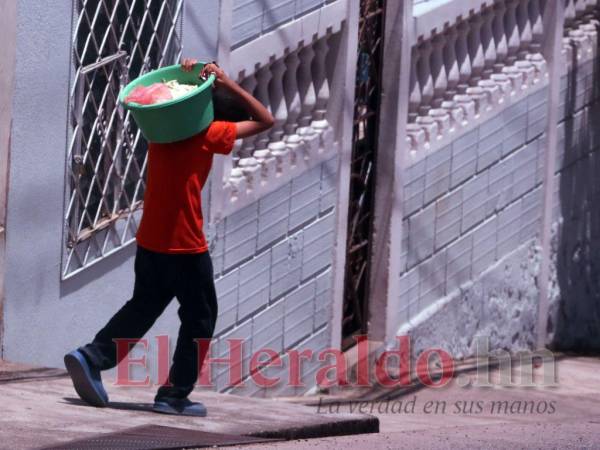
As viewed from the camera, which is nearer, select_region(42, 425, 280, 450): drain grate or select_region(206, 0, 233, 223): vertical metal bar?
select_region(42, 425, 280, 450): drain grate

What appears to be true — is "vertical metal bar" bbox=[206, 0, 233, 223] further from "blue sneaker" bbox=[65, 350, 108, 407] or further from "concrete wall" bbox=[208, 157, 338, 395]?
"blue sneaker" bbox=[65, 350, 108, 407]

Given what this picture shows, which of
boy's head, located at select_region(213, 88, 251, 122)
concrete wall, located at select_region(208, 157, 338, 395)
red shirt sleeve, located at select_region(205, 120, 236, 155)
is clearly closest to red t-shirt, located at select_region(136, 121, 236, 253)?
red shirt sleeve, located at select_region(205, 120, 236, 155)

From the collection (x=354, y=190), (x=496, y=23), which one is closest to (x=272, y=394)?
(x=354, y=190)

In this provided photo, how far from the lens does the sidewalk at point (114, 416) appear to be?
18.8 feet

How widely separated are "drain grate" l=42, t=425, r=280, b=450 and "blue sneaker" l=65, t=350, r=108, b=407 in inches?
12.7

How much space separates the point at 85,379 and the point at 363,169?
380 cm

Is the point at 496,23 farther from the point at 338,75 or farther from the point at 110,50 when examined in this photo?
the point at 110,50

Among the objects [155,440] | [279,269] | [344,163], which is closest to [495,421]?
[279,269]

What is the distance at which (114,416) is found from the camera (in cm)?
619

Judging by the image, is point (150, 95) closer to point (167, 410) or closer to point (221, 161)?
point (167, 410)

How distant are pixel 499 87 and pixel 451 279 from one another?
4.54ft

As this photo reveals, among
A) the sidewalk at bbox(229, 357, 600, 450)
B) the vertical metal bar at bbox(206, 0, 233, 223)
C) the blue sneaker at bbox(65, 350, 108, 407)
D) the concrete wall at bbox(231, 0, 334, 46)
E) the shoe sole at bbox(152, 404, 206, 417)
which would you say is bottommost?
the sidewalk at bbox(229, 357, 600, 450)

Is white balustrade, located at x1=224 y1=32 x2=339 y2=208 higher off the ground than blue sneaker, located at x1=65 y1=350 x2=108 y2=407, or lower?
higher

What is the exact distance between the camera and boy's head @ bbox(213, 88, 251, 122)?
633 cm
